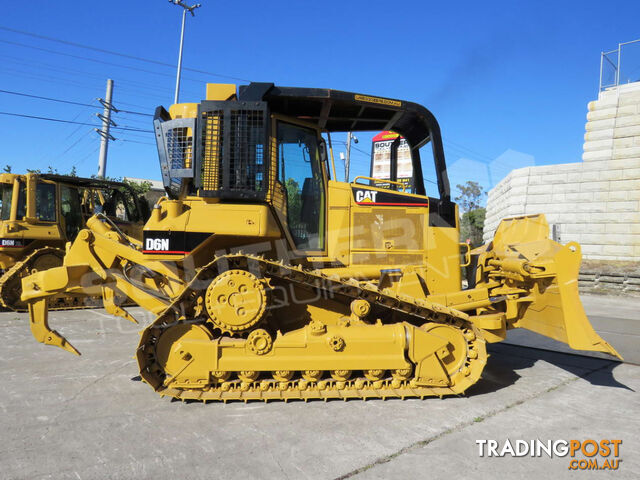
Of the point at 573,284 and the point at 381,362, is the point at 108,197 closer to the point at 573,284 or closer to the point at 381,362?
the point at 381,362

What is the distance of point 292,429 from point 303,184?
2.63 metres

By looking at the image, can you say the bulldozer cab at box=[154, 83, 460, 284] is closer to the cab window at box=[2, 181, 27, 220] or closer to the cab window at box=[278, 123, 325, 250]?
the cab window at box=[278, 123, 325, 250]

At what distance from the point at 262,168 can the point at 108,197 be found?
9.37 metres

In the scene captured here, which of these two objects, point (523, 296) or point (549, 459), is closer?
point (549, 459)

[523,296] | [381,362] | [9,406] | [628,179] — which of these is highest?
[628,179]

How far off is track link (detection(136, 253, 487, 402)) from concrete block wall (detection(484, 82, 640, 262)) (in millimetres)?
14250

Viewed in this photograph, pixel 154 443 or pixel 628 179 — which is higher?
pixel 628 179

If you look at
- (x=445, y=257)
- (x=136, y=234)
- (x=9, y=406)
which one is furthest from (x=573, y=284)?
(x=136, y=234)

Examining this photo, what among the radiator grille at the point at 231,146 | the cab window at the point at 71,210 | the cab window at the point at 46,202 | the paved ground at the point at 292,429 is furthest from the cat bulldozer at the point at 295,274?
the cab window at the point at 71,210

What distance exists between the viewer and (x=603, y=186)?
17453 millimetres

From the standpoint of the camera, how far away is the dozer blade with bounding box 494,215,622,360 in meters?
4.26

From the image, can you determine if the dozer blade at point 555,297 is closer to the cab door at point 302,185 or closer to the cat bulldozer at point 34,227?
the cab door at point 302,185

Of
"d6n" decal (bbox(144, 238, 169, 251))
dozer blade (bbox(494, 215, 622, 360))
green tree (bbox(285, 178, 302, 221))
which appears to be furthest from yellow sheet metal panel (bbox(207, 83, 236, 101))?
dozer blade (bbox(494, 215, 622, 360))

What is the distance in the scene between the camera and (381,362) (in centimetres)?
438
